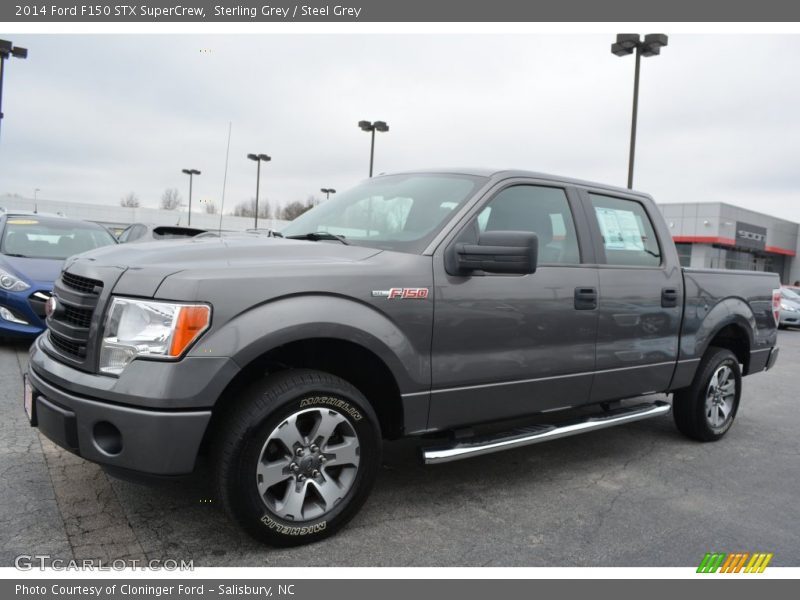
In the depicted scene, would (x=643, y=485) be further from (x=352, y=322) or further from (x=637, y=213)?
(x=352, y=322)

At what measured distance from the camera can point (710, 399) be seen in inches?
205

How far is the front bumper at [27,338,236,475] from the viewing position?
2594 mm

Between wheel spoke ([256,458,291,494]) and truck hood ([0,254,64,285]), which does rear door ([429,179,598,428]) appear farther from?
truck hood ([0,254,64,285])

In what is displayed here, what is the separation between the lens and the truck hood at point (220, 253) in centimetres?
286

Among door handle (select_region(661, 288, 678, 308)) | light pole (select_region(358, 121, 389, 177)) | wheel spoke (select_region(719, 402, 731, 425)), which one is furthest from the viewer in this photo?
light pole (select_region(358, 121, 389, 177))

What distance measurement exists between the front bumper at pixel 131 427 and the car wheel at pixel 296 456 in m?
0.18

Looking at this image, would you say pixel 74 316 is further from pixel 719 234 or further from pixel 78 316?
pixel 719 234

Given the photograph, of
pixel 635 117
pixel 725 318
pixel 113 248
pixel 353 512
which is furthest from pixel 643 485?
pixel 635 117

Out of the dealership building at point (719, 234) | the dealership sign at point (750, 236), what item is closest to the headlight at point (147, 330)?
the dealership building at point (719, 234)

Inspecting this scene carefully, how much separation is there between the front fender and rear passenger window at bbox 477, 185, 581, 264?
3.01ft

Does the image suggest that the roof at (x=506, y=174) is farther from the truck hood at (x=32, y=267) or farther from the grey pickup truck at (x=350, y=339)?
the truck hood at (x=32, y=267)

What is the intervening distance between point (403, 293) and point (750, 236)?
161 ft

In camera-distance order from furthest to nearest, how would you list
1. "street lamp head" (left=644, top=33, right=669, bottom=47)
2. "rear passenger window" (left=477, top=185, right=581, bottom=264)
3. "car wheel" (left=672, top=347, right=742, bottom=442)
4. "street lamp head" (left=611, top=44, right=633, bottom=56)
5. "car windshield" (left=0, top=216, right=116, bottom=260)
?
"street lamp head" (left=611, top=44, right=633, bottom=56)
"street lamp head" (left=644, top=33, right=669, bottom=47)
"car windshield" (left=0, top=216, right=116, bottom=260)
"car wheel" (left=672, top=347, right=742, bottom=442)
"rear passenger window" (left=477, top=185, right=581, bottom=264)

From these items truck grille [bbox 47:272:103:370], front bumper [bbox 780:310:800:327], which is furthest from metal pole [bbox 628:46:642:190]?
truck grille [bbox 47:272:103:370]
